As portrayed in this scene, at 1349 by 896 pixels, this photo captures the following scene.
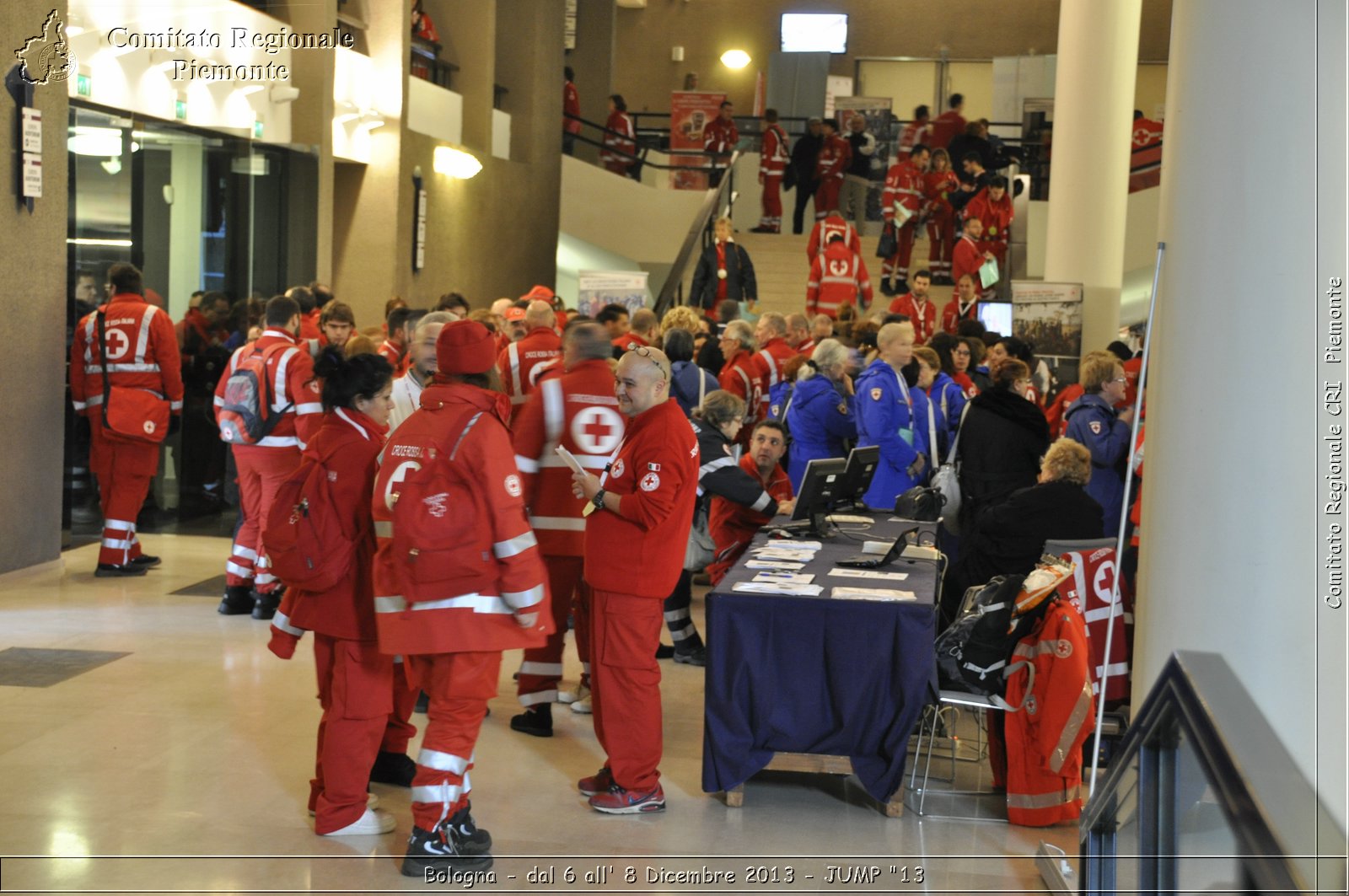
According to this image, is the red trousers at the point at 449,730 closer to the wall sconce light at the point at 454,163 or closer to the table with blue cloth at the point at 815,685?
the table with blue cloth at the point at 815,685

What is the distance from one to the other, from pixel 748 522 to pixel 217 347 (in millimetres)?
5510

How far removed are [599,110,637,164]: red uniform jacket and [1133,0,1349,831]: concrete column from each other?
1766 centimetres

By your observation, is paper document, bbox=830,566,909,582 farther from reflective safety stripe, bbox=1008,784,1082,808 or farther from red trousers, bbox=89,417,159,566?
red trousers, bbox=89,417,159,566

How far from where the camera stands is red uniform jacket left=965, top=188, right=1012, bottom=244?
15797 millimetres

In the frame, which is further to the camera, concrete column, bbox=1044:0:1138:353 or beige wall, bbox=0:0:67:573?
concrete column, bbox=1044:0:1138:353

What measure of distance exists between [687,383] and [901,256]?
885 cm

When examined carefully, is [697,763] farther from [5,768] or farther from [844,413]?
[844,413]

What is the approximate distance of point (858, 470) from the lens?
23.6ft

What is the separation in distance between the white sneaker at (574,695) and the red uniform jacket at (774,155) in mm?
13679

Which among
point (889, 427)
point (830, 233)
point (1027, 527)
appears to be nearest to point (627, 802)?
point (1027, 527)

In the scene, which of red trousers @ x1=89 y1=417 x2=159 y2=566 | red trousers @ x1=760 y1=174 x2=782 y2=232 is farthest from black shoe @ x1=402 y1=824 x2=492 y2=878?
red trousers @ x1=760 y1=174 x2=782 y2=232

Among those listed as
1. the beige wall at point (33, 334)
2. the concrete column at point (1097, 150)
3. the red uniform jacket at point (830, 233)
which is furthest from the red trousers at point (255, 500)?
the concrete column at point (1097, 150)

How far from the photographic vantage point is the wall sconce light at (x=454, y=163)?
1525cm

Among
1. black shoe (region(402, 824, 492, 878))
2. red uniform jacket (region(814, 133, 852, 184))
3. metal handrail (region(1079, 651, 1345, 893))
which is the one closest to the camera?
metal handrail (region(1079, 651, 1345, 893))
